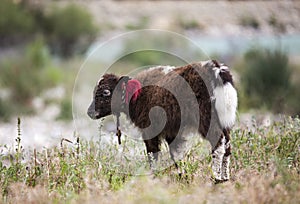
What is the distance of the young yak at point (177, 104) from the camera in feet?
15.9

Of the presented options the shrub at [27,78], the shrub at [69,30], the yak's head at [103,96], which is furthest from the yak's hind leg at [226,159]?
the shrub at [69,30]

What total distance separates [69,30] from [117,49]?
11.1 feet

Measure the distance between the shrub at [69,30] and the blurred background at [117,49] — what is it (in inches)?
1.6

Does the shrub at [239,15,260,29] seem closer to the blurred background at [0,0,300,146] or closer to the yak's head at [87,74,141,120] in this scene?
the blurred background at [0,0,300,146]

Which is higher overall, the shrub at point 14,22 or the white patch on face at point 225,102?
the shrub at point 14,22

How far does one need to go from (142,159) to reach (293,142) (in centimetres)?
155

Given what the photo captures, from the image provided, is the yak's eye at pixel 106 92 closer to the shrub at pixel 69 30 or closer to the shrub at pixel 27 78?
the shrub at pixel 27 78

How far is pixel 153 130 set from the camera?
543 cm

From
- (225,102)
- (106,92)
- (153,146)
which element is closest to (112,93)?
(106,92)

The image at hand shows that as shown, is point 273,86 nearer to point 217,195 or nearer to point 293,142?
point 293,142

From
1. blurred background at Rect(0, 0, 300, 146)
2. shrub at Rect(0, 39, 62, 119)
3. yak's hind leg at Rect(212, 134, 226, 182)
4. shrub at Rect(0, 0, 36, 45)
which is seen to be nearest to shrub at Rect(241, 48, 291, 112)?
blurred background at Rect(0, 0, 300, 146)

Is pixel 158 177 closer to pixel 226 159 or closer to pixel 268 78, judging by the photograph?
pixel 226 159

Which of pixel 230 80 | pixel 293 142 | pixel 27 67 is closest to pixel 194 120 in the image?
pixel 230 80

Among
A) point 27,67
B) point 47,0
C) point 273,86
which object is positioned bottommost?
point 273,86
